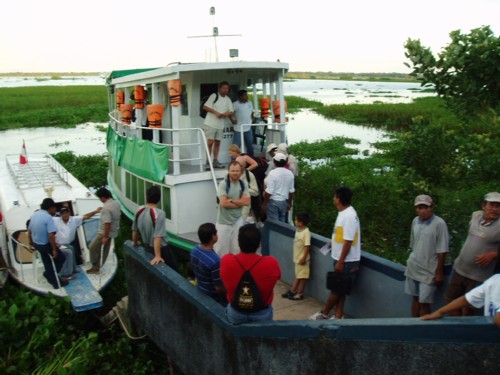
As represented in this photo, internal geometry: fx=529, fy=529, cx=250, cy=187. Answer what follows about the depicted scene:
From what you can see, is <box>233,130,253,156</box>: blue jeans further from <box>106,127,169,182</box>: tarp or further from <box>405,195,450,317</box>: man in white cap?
<box>405,195,450,317</box>: man in white cap

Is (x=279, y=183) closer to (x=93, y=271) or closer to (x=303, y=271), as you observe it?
(x=303, y=271)

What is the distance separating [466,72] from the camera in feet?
22.3

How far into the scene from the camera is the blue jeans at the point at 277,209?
817 cm

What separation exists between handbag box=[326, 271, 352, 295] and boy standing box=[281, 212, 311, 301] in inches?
32.2

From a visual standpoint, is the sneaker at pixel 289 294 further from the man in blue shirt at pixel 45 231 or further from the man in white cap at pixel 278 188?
the man in blue shirt at pixel 45 231

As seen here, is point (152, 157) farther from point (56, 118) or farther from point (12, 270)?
point (56, 118)

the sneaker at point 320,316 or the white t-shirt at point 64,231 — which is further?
the white t-shirt at point 64,231

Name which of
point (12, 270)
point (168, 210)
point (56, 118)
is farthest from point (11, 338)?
point (56, 118)

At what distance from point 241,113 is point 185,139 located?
1.28m

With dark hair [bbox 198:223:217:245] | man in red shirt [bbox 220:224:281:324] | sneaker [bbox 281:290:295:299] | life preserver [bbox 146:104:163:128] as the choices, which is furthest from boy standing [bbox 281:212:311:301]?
life preserver [bbox 146:104:163:128]

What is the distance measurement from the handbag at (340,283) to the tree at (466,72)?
2903mm

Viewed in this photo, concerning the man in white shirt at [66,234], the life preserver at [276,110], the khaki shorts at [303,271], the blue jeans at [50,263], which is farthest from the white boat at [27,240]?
the life preserver at [276,110]

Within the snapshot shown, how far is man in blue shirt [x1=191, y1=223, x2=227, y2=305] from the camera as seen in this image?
5.21 m

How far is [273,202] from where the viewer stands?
26.8 ft
